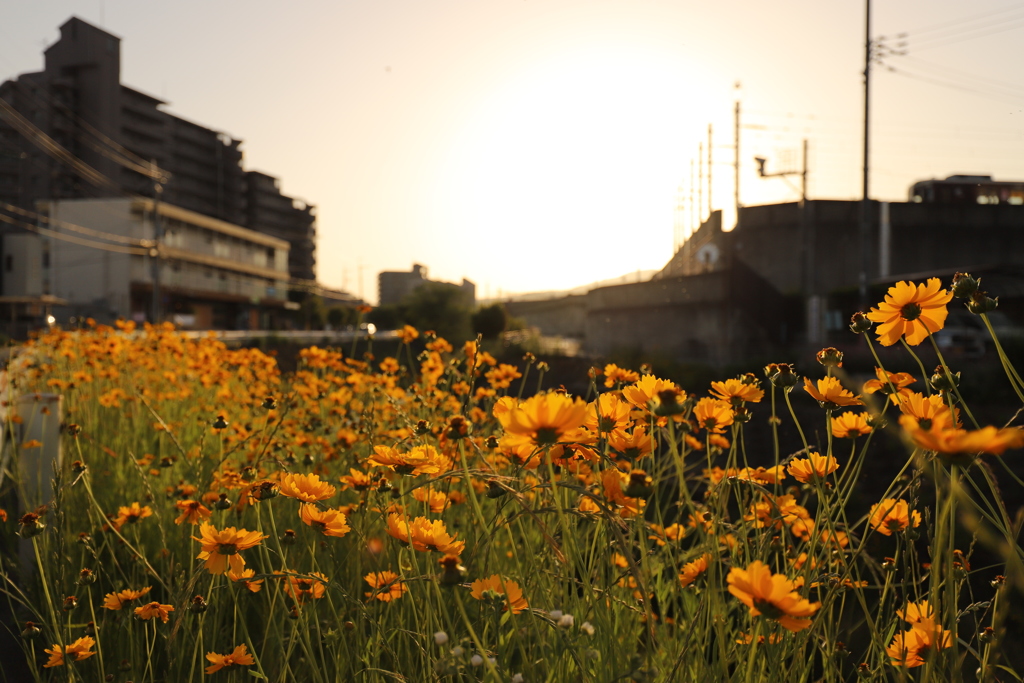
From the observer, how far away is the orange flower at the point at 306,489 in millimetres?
1008

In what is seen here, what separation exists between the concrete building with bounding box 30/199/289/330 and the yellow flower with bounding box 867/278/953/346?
3380 cm

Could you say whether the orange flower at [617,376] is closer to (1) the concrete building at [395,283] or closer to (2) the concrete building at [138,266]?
(1) the concrete building at [395,283]

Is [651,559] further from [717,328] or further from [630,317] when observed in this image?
[630,317]

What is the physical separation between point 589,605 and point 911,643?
453mm

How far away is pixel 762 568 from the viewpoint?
0.67 metres

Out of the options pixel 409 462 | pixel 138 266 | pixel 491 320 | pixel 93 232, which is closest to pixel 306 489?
pixel 409 462

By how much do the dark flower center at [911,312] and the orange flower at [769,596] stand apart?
56 cm

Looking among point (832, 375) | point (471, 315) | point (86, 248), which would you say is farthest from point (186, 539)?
point (86, 248)

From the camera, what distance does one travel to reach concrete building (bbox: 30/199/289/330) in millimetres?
36312

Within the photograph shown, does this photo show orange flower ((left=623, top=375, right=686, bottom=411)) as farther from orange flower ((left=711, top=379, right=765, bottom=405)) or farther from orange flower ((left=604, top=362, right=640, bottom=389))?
orange flower ((left=604, top=362, right=640, bottom=389))

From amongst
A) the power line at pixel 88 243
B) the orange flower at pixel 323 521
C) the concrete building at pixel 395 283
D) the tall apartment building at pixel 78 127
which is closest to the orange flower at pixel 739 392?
the orange flower at pixel 323 521

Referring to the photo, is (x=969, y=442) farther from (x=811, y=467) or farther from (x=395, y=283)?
(x=395, y=283)

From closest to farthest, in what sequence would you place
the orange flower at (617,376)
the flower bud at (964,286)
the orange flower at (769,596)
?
the orange flower at (769,596), the flower bud at (964,286), the orange flower at (617,376)

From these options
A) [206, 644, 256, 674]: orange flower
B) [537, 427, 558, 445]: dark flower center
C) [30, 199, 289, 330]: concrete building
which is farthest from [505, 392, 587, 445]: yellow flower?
[30, 199, 289, 330]: concrete building
